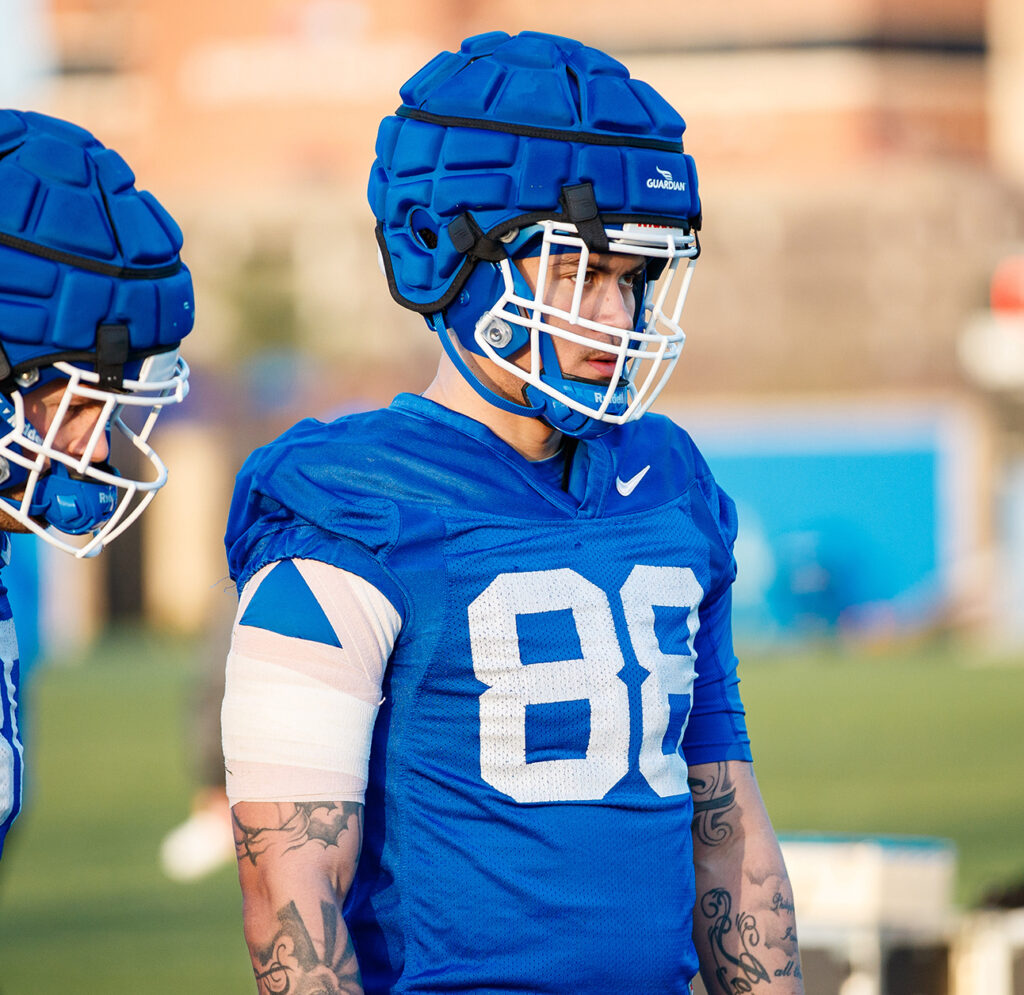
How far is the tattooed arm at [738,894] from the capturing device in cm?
237

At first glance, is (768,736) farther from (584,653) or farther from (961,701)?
(584,653)

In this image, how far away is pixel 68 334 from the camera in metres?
2.24

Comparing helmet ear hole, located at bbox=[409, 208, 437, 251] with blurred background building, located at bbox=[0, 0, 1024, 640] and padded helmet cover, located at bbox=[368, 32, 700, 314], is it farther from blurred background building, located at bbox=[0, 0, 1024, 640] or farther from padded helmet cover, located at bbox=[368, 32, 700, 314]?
blurred background building, located at bbox=[0, 0, 1024, 640]

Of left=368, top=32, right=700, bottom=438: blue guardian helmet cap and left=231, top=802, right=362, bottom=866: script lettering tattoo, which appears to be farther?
left=368, top=32, right=700, bottom=438: blue guardian helmet cap

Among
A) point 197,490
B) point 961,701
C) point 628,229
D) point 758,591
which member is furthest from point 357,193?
point 628,229

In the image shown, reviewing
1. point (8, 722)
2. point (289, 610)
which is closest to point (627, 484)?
point (289, 610)

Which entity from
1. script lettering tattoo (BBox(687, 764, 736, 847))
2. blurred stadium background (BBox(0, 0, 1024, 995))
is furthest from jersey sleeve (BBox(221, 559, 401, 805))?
blurred stadium background (BBox(0, 0, 1024, 995))

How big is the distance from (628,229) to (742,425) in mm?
19620

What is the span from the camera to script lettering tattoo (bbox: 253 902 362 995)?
2.01 meters

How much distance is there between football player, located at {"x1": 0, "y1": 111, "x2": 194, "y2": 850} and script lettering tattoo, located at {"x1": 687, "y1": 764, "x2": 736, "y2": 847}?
0.86 meters

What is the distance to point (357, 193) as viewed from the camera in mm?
27938

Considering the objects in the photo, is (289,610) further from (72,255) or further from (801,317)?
(801,317)

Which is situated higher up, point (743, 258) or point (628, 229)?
point (743, 258)

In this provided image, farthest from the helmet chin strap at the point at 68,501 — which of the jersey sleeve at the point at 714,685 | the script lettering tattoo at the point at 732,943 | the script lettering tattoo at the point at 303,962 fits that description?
the script lettering tattoo at the point at 732,943
